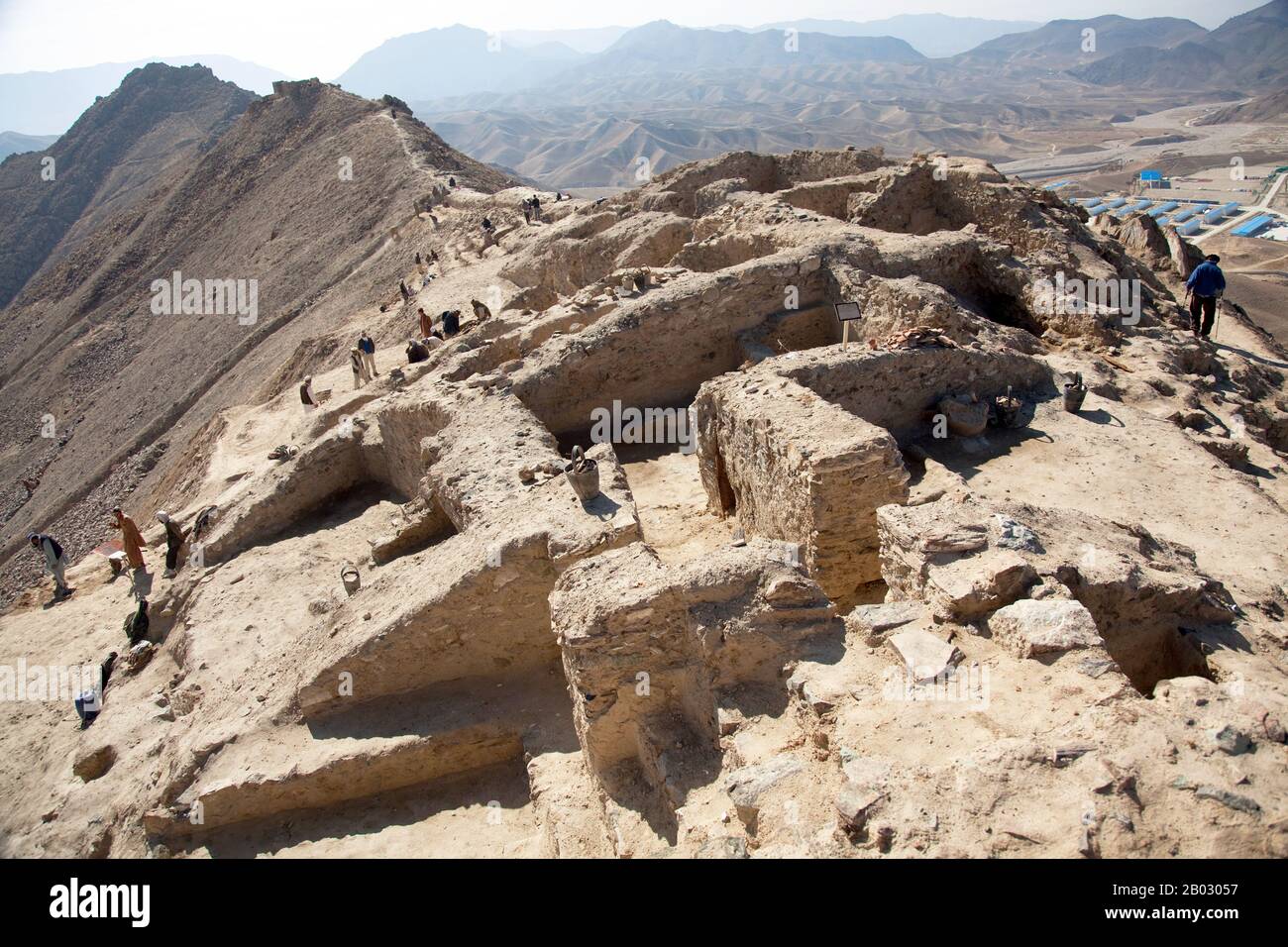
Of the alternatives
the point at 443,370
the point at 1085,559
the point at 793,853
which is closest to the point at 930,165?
the point at 443,370

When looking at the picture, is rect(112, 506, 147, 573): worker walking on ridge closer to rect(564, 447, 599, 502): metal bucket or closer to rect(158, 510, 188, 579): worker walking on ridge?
rect(158, 510, 188, 579): worker walking on ridge

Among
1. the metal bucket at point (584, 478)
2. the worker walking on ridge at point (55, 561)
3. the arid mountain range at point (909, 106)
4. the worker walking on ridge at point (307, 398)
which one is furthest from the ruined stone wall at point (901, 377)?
the arid mountain range at point (909, 106)

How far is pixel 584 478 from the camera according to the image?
23.9ft

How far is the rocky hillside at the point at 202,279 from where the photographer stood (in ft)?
94.5

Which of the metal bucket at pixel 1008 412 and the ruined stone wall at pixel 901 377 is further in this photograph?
the metal bucket at pixel 1008 412

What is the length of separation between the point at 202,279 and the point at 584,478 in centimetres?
4613

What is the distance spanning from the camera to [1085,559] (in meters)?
5.27

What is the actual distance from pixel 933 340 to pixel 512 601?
6.20m

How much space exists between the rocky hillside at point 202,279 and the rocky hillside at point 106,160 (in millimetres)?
12522

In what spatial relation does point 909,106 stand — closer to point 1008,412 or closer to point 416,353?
point 416,353

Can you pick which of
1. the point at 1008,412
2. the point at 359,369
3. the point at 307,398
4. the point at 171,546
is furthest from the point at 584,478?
the point at 307,398

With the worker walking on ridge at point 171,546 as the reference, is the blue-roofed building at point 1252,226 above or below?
above

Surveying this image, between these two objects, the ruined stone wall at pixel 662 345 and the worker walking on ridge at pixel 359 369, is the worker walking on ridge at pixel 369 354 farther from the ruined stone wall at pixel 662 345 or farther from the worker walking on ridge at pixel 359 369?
the ruined stone wall at pixel 662 345
